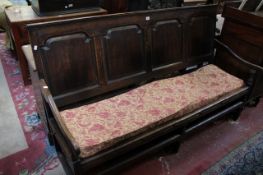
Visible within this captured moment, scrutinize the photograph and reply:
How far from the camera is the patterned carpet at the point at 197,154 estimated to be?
167cm

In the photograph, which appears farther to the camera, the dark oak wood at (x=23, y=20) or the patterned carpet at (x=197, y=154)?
the dark oak wood at (x=23, y=20)

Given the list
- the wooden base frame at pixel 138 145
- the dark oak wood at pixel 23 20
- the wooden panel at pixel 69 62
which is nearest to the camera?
the wooden base frame at pixel 138 145

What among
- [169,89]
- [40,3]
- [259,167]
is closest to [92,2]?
[40,3]

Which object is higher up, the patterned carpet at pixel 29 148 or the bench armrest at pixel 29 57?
the bench armrest at pixel 29 57

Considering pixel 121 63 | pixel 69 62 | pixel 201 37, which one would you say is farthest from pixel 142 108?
pixel 201 37

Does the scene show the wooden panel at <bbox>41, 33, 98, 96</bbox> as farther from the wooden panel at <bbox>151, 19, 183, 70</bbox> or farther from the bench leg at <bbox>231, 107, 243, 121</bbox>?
the bench leg at <bbox>231, 107, 243, 121</bbox>

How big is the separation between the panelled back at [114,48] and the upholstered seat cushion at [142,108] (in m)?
0.13

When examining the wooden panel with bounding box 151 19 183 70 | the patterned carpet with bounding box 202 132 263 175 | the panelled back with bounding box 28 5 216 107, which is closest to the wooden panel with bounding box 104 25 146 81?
the panelled back with bounding box 28 5 216 107

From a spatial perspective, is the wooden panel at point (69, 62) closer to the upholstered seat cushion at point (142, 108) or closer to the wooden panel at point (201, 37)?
the upholstered seat cushion at point (142, 108)

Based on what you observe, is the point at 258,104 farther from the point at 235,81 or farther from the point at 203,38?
the point at 203,38

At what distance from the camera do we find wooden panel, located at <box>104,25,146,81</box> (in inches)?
65.1

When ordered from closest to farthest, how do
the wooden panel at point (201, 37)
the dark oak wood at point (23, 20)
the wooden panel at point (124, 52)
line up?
the wooden panel at point (124, 52), the wooden panel at point (201, 37), the dark oak wood at point (23, 20)

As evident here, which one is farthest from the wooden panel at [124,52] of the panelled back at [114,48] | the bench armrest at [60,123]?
the bench armrest at [60,123]

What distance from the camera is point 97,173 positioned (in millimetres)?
1370
